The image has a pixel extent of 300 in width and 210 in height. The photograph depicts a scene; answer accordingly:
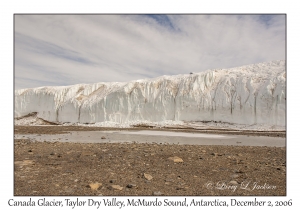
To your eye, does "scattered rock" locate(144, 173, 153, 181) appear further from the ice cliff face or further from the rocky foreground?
the ice cliff face

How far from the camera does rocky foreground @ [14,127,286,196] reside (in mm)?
4312

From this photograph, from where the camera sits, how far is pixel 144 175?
5176mm

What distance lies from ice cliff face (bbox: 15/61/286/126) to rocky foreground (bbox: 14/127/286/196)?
28312mm

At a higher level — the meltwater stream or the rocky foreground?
the rocky foreground

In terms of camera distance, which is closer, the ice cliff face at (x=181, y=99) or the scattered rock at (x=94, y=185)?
the scattered rock at (x=94, y=185)

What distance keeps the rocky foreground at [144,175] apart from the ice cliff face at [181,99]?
2831cm

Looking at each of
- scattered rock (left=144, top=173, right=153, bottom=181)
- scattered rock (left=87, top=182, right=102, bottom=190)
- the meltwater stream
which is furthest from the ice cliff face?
scattered rock (left=87, top=182, right=102, bottom=190)

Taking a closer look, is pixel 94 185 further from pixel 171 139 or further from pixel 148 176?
pixel 171 139

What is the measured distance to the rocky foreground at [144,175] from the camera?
431cm

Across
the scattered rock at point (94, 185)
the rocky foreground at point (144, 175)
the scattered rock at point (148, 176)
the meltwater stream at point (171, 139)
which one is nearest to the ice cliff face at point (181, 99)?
the meltwater stream at point (171, 139)

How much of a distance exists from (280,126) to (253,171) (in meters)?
27.8

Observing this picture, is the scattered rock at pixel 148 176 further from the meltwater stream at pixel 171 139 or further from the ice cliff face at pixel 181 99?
the ice cliff face at pixel 181 99

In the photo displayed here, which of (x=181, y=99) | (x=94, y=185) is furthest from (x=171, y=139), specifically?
(x=181, y=99)

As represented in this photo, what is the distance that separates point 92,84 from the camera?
176 ft
